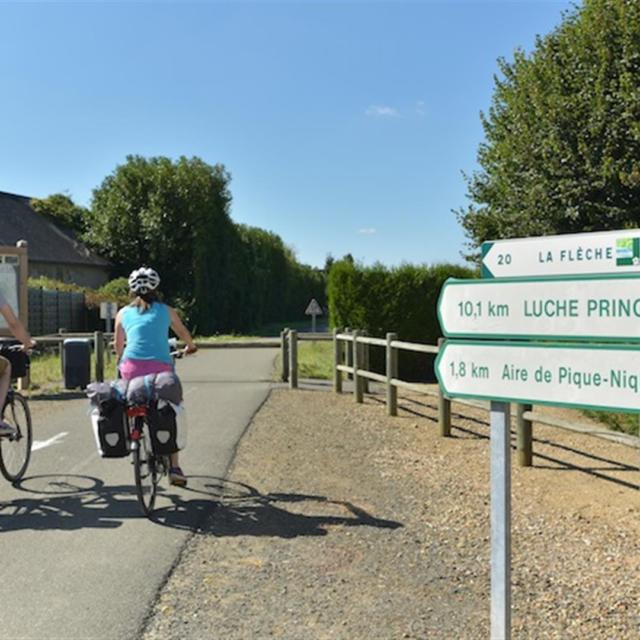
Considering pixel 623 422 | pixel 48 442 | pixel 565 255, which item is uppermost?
pixel 565 255

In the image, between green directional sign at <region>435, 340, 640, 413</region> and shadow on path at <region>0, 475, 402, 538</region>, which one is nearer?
green directional sign at <region>435, 340, 640, 413</region>

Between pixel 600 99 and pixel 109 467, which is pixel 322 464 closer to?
pixel 109 467

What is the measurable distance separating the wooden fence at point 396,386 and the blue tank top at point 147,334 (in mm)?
2155

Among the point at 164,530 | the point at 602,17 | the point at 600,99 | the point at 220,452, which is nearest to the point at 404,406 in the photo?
the point at 220,452

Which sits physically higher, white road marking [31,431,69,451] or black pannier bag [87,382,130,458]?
black pannier bag [87,382,130,458]

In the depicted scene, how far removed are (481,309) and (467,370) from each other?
0.27 meters

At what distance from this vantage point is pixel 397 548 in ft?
16.6

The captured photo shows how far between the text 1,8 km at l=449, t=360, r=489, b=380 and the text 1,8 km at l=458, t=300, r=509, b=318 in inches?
8.3

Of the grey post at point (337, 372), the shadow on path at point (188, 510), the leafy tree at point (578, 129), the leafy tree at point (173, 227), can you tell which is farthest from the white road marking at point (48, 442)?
the leafy tree at point (173, 227)

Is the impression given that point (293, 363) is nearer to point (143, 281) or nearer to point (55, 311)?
point (143, 281)

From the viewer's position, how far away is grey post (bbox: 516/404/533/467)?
793 centimetres

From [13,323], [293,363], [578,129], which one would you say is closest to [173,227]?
[578,129]

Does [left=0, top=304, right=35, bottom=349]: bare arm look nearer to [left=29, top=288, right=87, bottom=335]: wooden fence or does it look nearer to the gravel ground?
the gravel ground

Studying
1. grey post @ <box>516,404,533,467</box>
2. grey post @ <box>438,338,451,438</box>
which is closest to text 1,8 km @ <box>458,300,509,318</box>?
grey post @ <box>516,404,533,467</box>
